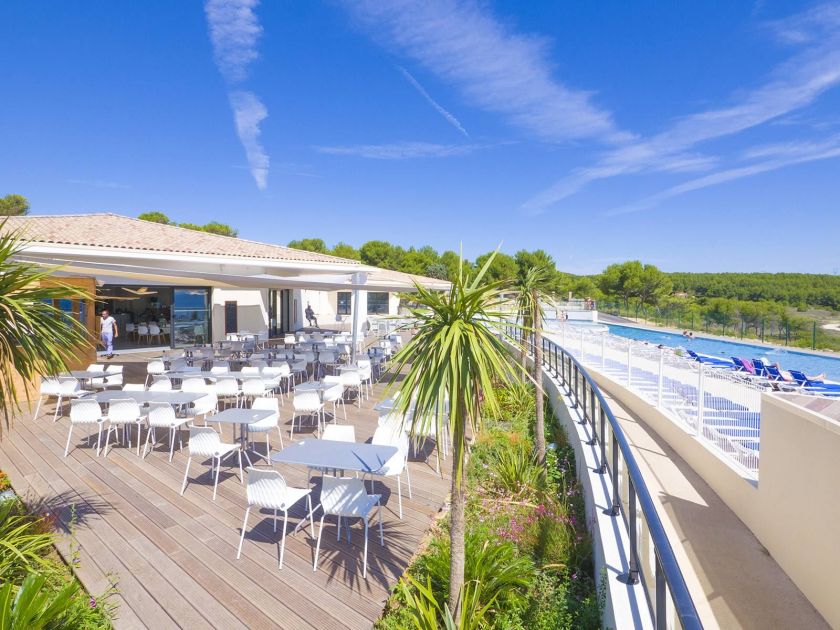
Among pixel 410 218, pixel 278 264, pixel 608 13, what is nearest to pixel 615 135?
pixel 608 13

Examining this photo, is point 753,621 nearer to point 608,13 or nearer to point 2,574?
point 2,574

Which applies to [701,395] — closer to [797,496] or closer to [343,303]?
[797,496]

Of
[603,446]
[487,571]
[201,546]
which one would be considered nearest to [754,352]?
[603,446]

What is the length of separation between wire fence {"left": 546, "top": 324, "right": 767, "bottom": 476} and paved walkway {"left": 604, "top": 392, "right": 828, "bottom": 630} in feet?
2.11

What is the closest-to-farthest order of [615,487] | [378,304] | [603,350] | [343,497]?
[615,487] → [343,497] → [603,350] → [378,304]

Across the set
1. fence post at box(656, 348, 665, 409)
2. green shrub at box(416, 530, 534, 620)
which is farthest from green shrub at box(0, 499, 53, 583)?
fence post at box(656, 348, 665, 409)

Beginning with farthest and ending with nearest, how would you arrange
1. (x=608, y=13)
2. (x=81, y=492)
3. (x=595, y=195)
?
(x=595, y=195) < (x=608, y=13) < (x=81, y=492)

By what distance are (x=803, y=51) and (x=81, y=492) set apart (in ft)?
74.8

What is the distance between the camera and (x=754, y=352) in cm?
2130

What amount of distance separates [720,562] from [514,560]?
213cm

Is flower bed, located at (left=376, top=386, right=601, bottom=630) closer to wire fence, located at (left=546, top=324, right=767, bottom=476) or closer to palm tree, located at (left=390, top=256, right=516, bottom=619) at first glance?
palm tree, located at (left=390, top=256, right=516, bottom=619)

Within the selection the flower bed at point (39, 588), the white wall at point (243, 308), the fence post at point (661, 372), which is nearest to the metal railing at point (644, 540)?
the fence post at point (661, 372)

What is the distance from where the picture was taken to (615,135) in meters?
29.7

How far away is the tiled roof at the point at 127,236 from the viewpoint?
11.5 meters
